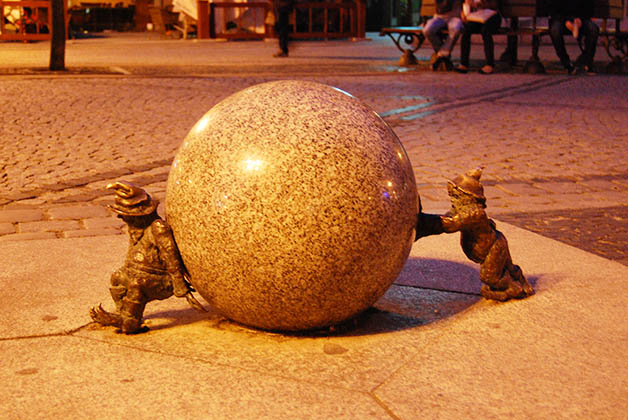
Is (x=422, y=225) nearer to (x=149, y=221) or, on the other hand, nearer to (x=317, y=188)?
(x=317, y=188)

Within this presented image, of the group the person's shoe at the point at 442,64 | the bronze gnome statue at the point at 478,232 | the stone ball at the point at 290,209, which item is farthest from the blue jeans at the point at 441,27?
the stone ball at the point at 290,209

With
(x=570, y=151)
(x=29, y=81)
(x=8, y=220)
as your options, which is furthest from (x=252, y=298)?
(x=29, y=81)

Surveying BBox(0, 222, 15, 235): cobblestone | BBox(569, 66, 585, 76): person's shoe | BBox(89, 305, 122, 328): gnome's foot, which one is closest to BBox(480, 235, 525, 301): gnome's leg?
BBox(89, 305, 122, 328): gnome's foot

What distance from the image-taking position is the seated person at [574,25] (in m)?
16.0

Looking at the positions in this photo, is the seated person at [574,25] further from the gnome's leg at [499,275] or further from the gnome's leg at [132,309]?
the gnome's leg at [132,309]

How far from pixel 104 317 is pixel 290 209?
1086 millimetres

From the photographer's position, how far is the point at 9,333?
3787mm

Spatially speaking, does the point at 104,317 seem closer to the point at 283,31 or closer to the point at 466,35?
the point at 466,35

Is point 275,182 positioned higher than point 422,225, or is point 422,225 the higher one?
point 275,182

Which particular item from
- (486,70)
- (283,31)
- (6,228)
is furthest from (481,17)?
(6,228)

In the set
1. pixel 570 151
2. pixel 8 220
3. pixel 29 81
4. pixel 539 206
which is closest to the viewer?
pixel 8 220

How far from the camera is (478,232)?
412 centimetres

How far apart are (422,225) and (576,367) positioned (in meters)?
1.00

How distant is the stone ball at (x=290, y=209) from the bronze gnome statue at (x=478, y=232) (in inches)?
14.7
